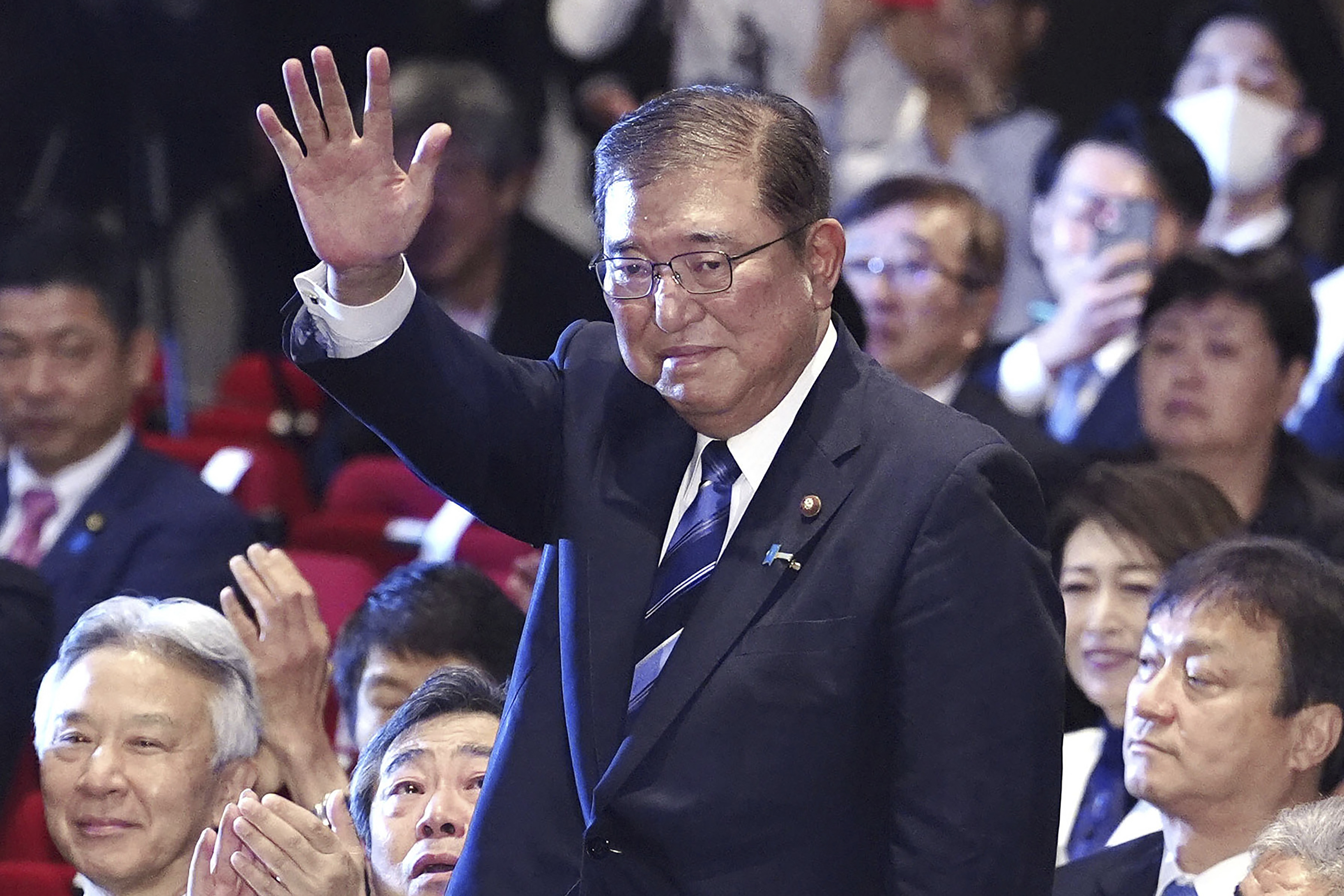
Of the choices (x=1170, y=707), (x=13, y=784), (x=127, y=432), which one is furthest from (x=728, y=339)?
(x=127, y=432)

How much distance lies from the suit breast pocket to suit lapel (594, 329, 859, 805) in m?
0.02

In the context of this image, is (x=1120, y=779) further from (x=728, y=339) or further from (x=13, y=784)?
(x=13, y=784)

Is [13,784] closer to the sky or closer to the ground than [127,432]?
closer to the ground

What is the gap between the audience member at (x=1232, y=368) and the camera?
3.43 metres

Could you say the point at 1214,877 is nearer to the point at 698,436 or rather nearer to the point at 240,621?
the point at 698,436

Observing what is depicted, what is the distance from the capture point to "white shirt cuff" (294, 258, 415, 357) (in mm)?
1721

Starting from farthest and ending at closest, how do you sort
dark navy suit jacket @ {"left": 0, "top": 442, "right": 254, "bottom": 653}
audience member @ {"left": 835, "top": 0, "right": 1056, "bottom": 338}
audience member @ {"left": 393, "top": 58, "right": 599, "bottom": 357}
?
audience member @ {"left": 835, "top": 0, "right": 1056, "bottom": 338}, audience member @ {"left": 393, "top": 58, "right": 599, "bottom": 357}, dark navy suit jacket @ {"left": 0, "top": 442, "right": 254, "bottom": 653}

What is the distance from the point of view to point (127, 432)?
3797mm

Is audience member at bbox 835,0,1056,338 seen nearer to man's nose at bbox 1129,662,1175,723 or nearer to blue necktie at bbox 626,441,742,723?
man's nose at bbox 1129,662,1175,723

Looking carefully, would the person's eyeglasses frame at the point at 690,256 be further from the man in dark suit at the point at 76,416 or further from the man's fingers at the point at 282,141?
the man in dark suit at the point at 76,416

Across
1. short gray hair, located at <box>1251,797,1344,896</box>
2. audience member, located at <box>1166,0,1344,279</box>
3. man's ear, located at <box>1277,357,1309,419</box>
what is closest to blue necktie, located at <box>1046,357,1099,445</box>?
man's ear, located at <box>1277,357,1309,419</box>

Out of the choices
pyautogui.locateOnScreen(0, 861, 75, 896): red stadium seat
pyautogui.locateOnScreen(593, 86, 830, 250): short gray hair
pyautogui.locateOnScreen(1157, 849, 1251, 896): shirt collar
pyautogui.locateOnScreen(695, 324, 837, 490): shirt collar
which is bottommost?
pyautogui.locateOnScreen(1157, 849, 1251, 896): shirt collar

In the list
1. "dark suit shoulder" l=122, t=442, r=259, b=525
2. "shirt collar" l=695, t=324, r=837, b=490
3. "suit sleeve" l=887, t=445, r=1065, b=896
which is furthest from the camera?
Result: "dark suit shoulder" l=122, t=442, r=259, b=525

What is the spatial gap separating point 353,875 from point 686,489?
51cm
